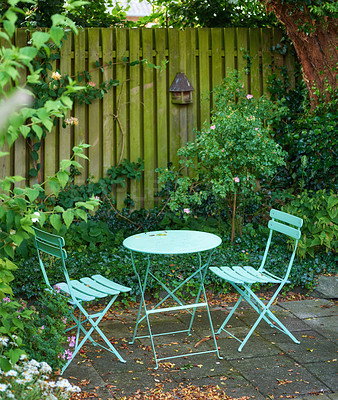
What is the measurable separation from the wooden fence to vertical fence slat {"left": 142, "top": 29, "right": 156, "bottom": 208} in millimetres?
12

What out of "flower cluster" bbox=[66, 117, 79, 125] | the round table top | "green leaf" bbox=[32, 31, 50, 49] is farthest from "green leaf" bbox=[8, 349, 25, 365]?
"flower cluster" bbox=[66, 117, 79, 125]

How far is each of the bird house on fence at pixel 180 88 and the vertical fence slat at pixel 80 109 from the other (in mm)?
1120

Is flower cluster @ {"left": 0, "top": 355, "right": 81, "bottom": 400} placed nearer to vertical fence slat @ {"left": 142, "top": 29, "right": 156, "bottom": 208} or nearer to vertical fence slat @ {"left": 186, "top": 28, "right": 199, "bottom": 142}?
vertical fence slat @ {"left": 142, "top": 29, "right": 156, "bottom": 208}

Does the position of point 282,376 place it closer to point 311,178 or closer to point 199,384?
point 199,384

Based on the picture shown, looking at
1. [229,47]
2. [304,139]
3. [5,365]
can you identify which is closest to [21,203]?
[5,365]

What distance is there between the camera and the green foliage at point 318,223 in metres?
5.29

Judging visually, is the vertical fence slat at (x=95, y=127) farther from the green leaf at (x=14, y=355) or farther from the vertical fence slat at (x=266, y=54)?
the green leaf at (x=14, y=355)

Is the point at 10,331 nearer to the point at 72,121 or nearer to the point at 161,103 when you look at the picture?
the point at 72,121

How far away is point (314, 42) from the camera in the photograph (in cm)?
616

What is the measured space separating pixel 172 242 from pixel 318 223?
78.1 inches

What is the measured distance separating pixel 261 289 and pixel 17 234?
302 cm

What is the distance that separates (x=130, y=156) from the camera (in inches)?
259

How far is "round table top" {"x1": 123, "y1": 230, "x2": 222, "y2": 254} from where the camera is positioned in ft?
→ 12.3

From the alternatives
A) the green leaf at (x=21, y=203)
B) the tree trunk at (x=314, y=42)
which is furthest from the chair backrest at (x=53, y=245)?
the tree trunk at (x=314, y=42)
